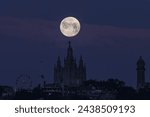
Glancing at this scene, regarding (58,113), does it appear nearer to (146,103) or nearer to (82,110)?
(82,110)

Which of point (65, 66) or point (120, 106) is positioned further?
point (65, 66)

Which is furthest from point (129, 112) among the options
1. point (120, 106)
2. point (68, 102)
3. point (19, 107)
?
point (19, 107)

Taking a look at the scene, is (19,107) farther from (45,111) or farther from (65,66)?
(65,66)

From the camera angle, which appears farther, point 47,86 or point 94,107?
point 47,86

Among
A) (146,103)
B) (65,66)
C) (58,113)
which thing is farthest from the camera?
(65,66)

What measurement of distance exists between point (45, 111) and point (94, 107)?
166 cm

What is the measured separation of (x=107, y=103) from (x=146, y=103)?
5.42 ft

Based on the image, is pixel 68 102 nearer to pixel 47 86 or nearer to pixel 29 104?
pixel 29 104

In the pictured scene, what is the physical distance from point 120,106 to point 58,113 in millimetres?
2186

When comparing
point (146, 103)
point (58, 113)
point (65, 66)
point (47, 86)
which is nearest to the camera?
point (58, 113)

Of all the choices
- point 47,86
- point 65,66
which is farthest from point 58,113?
point 65,66

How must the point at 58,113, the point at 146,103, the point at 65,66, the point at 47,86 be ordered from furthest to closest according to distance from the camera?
the point at 65,66 < the point at 47,86 < the point at 146,103 < the point at 58,113

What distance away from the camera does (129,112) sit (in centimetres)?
2202

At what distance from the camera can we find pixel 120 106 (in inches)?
877
